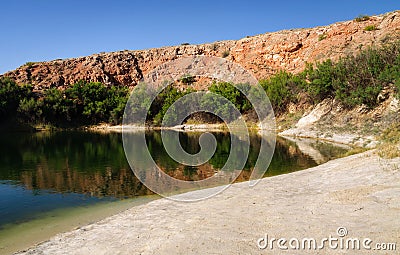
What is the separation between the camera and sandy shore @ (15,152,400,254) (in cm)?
675

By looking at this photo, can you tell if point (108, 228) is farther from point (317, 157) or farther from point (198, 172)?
point (317, 157)

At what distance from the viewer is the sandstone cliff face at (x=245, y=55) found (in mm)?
58625

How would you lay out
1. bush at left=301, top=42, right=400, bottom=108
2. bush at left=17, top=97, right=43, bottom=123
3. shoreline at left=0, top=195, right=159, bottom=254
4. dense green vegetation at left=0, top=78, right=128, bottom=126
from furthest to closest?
dense green vegetation at left=0, top=78, right=128, bottom=126 → bush at left=17, top=97, right=43, bottom=123 → bush at left=301, top=42, right=400, bottom=108 → shoreline at left=0, top=195, right=159, bottom=254

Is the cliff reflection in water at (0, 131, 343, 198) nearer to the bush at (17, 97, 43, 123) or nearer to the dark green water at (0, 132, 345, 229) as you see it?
the dark green water at (0, 132, 345, 229)

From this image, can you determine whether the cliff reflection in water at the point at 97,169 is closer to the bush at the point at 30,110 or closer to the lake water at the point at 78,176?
the lake water at the point at 78,176

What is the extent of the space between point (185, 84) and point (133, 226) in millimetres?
66535

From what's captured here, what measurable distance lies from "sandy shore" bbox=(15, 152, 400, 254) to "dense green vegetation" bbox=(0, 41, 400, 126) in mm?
21977

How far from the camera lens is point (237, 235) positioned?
7.19 m

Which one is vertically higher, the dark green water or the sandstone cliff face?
the sandstone cliff face

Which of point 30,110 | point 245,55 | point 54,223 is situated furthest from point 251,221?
point 245,55

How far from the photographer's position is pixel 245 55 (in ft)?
241

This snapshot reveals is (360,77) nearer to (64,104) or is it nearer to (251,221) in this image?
(251,221)

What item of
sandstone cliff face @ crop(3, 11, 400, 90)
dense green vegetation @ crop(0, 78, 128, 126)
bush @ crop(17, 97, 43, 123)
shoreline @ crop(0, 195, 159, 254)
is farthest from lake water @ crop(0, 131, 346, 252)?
sandstone cliff face @ crop(3, 11, 400, 90)

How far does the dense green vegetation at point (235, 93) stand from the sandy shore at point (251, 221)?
21977 millimetres
